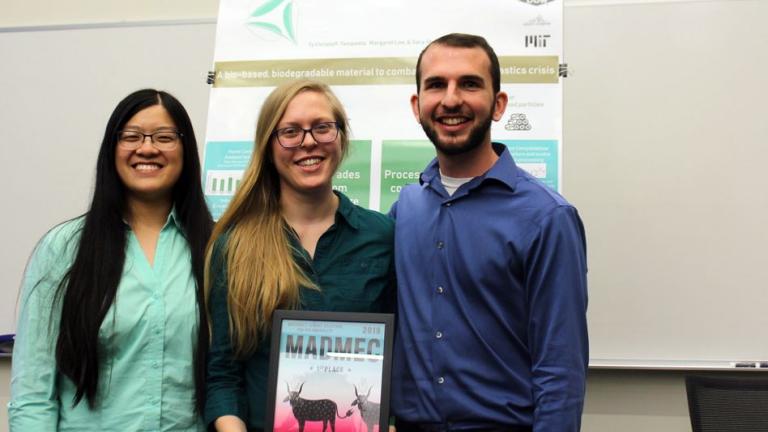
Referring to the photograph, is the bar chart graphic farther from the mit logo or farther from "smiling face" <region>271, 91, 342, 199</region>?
the mit logo

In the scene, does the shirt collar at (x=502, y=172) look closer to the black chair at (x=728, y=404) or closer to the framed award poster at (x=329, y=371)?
the framed award poster at (x=329, y=371)

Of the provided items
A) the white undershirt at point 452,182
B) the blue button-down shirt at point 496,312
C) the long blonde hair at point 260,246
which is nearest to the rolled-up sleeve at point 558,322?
the blue button-down shirt at point 496,312

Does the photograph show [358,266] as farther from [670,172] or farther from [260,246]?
[670,172]

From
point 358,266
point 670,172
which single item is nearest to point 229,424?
point 358,266

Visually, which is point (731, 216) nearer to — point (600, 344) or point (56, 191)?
point (600, 344)

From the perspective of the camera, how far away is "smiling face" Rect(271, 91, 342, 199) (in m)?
1.97

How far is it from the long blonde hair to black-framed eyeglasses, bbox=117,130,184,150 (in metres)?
0.30

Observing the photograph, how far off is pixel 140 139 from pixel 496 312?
123 centimetres

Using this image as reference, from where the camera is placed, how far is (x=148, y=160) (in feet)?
6.86

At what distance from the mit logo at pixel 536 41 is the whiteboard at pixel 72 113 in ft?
6.58

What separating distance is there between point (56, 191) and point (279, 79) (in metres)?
1.81

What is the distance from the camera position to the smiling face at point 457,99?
192cm

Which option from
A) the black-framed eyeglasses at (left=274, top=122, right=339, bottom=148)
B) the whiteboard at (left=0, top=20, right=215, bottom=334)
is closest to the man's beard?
the black-framed eyeglasses at (left=274, top=122, right=339, bottom=148)

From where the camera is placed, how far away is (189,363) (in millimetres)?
1981
